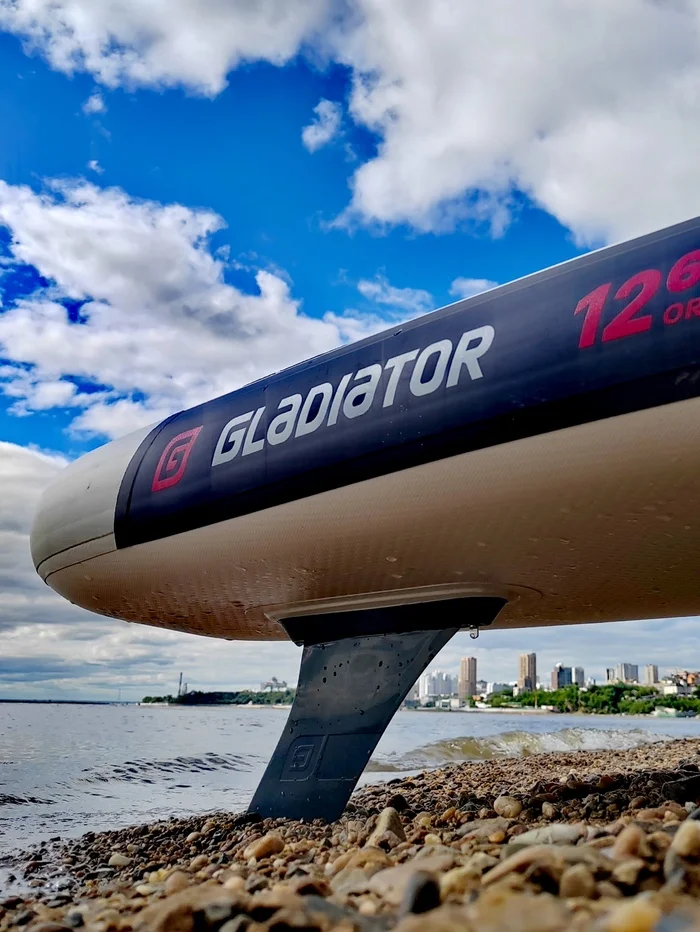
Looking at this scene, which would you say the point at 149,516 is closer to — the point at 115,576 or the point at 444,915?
the point at 115,576

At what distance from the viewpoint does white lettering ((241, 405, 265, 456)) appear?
4441 mm

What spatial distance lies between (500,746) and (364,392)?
1377 centimetres

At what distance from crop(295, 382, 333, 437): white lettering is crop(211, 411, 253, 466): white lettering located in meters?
0.46

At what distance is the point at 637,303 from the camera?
318 cm

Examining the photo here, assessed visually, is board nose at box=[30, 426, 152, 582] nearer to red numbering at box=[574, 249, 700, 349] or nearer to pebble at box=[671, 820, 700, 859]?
red numbering at box=[574, 249, 700, 349]

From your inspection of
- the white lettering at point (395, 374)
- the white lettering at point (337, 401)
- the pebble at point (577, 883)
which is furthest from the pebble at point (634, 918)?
the white lettering at point (337, 401)

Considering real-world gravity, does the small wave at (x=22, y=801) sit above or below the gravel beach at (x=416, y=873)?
below

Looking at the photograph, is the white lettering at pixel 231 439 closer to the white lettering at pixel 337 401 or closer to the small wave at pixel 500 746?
the white lettering at pixel 337 401

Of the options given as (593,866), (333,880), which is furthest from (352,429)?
(593,866)

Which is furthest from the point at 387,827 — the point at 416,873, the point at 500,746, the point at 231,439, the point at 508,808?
the point at 500,746

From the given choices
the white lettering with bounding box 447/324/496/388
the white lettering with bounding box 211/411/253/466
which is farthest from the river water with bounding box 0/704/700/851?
the white lettering with bounding box 447/324/496/388

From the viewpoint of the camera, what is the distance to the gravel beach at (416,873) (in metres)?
1.76

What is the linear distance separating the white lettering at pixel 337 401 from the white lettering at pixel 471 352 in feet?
2.15

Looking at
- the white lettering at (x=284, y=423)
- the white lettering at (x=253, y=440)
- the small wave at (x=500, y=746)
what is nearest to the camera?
the white lettering at (x=284, y=423)
